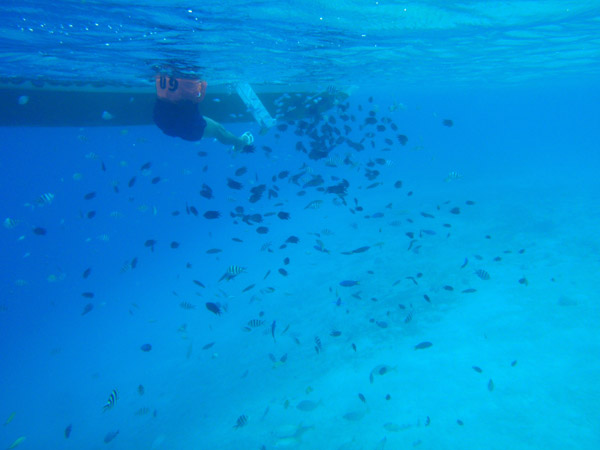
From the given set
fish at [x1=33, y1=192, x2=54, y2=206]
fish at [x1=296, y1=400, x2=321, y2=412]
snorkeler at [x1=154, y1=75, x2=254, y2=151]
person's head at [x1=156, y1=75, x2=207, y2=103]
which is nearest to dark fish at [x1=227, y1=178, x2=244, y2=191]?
snorkeler at [x1=154, y1=75, x2=254, y2=151]

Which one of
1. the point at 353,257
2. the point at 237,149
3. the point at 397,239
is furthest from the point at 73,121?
the point at 397,239

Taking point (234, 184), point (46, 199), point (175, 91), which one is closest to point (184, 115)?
point (175, 91)

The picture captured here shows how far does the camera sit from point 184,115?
10266mm

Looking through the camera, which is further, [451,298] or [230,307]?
[230,307]

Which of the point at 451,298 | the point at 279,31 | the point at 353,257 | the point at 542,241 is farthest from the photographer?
the point at 353,257

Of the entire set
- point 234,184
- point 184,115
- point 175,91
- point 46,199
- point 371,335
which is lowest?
point 371,335

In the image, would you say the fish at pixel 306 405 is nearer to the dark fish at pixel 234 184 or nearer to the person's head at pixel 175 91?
the dark fish at pixel 234 184

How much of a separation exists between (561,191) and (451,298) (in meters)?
22.0

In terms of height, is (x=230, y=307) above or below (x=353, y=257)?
below

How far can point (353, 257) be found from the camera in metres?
21.7

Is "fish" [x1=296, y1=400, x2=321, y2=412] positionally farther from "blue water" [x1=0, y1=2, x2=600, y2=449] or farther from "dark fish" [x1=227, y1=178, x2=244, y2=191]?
"dark fish" [x1=227, y1=178, x2=244, y2=191]

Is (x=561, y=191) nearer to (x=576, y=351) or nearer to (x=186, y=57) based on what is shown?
(x=576, y=351)

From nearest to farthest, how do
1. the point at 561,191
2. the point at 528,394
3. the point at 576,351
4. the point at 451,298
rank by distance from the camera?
the point at 528,394, the point at 576,351, the point at 451,298, the point at 561,191

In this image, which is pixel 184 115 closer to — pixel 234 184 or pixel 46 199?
pixel 234 184
